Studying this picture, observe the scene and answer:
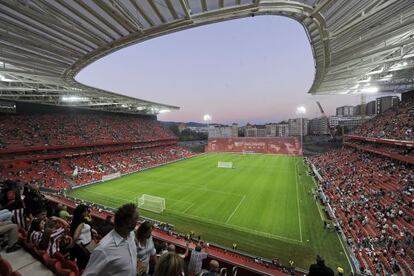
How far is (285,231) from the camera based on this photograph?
615 inches

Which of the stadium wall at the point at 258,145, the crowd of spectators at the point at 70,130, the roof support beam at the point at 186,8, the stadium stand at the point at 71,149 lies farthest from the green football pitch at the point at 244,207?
the stadium wall at the point at 258,145

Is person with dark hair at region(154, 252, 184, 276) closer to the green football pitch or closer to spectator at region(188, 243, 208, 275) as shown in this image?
spectator at region(188, 243, 208, 275)

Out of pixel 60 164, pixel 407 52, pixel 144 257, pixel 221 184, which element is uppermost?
pixel 407 52

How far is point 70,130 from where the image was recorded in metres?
38.3

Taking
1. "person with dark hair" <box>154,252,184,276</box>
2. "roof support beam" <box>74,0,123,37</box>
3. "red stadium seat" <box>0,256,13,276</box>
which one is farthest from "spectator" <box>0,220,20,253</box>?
"roof support beam" <box>74,0,123,37</box>

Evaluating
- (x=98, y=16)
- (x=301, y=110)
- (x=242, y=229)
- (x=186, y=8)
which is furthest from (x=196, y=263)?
(x=301, y=110)

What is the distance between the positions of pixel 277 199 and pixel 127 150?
33.5 m

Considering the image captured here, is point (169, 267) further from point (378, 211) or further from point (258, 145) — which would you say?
point (258, 145)

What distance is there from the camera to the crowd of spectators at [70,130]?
100 feet

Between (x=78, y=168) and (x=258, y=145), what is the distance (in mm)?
45094

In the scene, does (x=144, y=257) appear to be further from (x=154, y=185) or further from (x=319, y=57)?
(x=154, y=185)

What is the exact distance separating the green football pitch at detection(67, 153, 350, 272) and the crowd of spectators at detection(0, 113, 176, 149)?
468 inches

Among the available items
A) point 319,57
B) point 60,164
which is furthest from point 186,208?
point 60,164

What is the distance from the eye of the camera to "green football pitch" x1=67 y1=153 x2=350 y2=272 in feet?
45.2
